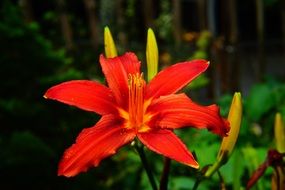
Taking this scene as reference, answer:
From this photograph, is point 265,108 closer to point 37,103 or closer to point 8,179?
point 8,179

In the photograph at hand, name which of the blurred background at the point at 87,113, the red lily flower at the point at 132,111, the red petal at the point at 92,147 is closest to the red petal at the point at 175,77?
the red lily flower at the point at 132,111

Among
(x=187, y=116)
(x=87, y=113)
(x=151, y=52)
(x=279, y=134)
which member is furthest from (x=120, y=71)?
(x=87, y=113)

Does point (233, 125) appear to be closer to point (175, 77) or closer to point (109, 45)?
point (175, 77)

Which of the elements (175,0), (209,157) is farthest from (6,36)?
(175,0)

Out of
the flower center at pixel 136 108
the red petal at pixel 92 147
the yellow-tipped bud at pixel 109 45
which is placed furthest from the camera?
the yellow-tipped bud at pixel 109 45

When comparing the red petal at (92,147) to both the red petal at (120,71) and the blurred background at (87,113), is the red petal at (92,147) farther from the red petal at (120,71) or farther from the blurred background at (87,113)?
the blurred background at (87,113)
